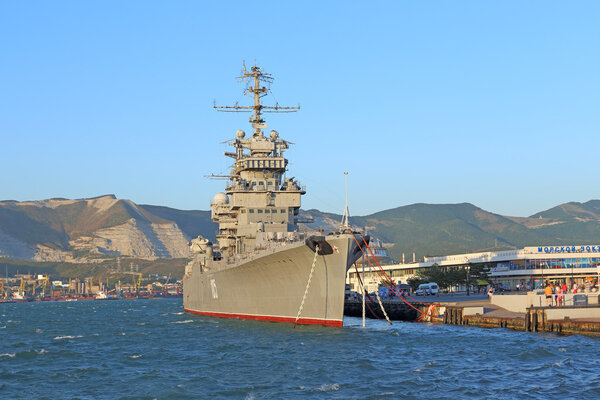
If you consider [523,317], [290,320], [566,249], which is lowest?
[290,320]

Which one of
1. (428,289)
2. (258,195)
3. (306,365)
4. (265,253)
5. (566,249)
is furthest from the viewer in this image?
(566,249)

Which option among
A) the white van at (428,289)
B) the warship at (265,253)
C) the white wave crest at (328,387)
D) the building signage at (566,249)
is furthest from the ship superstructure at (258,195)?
the building signage at (566,249)

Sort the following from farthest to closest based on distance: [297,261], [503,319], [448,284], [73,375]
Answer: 1. [448,284]
2. [503,319]
3. [297,261]
4. [73,375]

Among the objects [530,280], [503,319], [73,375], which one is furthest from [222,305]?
[530,280]

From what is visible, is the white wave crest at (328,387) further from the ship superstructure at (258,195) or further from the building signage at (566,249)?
the building signage at (566,249)

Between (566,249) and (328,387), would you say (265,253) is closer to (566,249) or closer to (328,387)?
(328,387)

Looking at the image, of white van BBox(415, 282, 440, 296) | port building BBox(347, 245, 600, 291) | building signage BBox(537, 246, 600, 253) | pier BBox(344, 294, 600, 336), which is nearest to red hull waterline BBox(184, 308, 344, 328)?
pier BBox(344, 294, 600, 336)

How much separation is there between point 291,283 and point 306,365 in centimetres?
1256

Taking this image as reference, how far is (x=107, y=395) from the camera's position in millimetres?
22844

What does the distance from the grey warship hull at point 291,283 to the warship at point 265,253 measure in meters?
0.06

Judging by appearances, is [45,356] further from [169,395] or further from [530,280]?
[530,280]

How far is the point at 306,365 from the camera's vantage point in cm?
2734

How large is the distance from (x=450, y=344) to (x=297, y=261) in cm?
964

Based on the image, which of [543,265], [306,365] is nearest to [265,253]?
[306,365]
